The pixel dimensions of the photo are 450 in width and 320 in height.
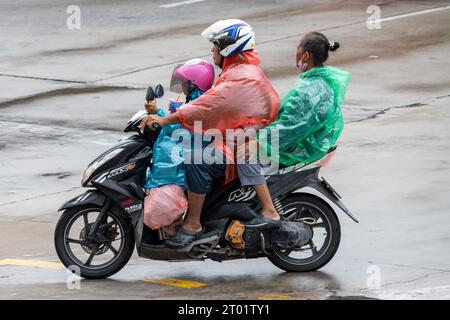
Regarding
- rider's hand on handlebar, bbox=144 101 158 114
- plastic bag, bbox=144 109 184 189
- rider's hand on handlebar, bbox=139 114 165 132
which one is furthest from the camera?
plastic bag, bbox=144 109 184 189

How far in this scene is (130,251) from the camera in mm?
9227

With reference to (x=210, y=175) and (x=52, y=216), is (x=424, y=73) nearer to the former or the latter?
(x=52, y=216)

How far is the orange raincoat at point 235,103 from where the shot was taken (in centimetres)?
887

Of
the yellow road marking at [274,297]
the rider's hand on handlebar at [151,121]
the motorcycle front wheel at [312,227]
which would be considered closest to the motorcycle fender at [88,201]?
the rider's hand on handlebar at [151,121]

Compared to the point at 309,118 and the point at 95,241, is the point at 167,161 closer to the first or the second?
the point at 95,241

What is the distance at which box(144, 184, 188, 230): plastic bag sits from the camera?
899 cm

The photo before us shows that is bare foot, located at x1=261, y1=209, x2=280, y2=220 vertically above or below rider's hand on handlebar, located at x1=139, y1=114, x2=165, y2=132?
below

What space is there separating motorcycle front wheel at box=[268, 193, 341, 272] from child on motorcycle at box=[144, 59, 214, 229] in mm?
809

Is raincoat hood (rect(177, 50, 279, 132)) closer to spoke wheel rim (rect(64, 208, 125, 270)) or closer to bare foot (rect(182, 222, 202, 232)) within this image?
bare foot (rect(182, 222, 202, 232))

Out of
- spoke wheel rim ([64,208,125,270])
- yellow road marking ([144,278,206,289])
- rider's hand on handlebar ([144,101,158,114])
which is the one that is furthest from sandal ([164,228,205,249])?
rider's hand on handlebar ([144,101,158,114])

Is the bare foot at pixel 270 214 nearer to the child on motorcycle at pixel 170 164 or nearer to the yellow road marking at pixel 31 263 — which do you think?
the child on motorcycle at pixel 170 164

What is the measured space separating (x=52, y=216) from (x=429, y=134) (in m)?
4.56

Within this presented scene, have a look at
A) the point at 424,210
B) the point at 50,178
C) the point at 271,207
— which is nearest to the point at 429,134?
the point at 424,210
